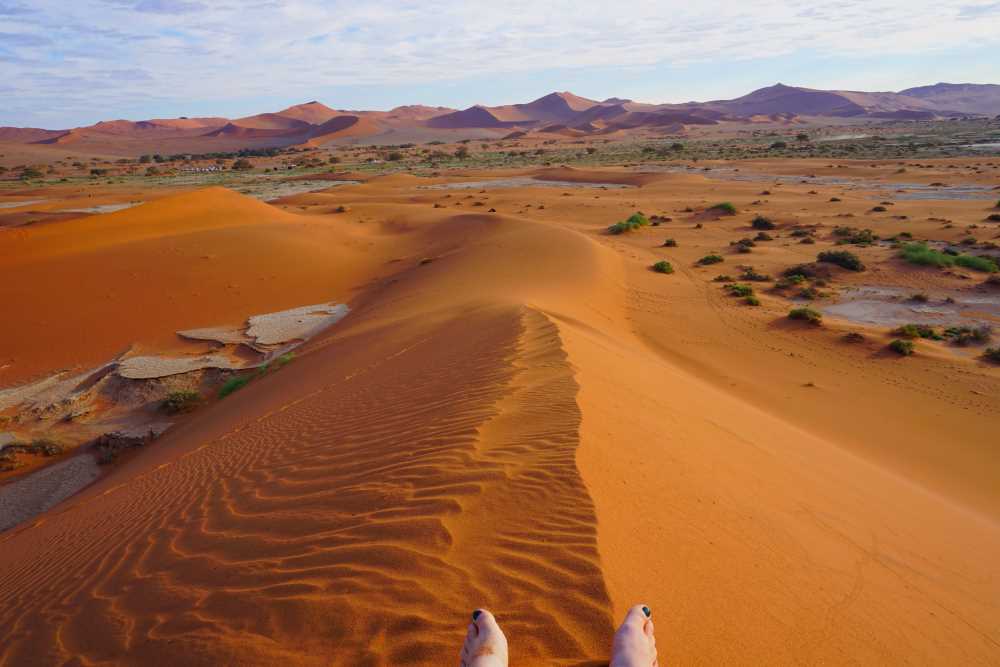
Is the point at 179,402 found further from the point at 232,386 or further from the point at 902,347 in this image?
A: the point at 902,347

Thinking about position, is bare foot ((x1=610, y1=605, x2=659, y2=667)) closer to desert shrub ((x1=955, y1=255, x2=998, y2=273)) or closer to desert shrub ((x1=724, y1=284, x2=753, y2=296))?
desert shrub ((x1=724, y1=284, x2=753, y2=296))

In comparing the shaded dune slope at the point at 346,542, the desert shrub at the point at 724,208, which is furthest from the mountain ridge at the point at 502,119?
the shaded dune slope at the point at 346,542

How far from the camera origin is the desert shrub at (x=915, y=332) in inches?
476

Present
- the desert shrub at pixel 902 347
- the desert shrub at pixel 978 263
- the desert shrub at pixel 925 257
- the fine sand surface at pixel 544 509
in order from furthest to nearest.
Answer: the desert shrub at pixel 925 257 → the desert shrub at pixel 978 263 → the desert shrub at pixel 902 347 → the fine sand surface at pixel 544 509

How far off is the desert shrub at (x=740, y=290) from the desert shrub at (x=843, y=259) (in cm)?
427

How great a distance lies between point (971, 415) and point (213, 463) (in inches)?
425

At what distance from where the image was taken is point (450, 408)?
616 centimetres

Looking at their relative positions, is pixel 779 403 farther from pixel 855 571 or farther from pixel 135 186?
pixel 135 186

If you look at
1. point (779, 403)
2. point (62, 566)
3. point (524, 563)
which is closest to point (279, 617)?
point (524, 563)

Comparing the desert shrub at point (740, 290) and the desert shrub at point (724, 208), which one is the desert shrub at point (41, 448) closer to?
the desert shrub at point (740, 290)

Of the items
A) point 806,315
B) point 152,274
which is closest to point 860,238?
point 806,315

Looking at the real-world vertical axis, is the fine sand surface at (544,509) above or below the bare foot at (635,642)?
below

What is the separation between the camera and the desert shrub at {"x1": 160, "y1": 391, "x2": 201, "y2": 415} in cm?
1117

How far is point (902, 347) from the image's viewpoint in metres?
11.4
